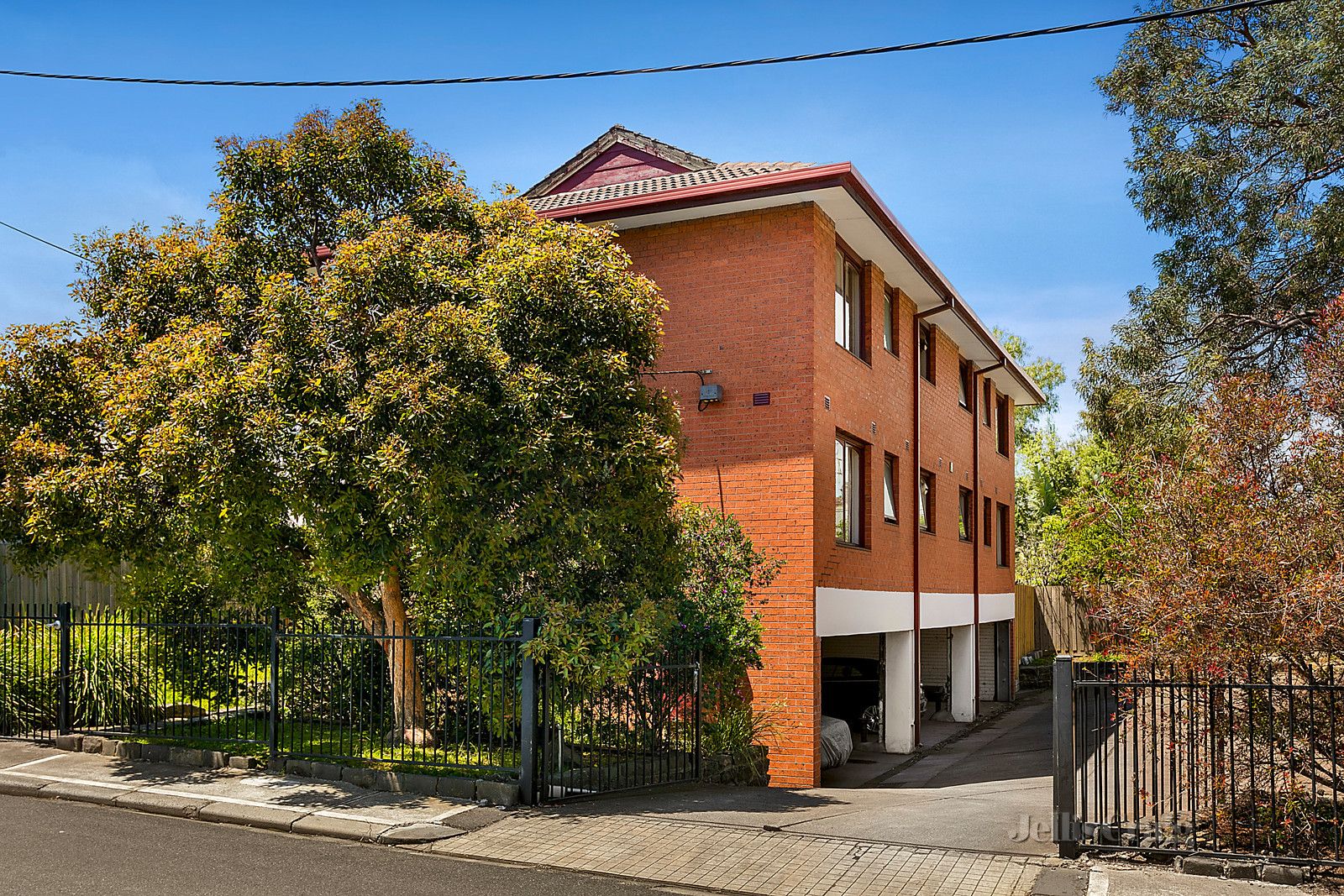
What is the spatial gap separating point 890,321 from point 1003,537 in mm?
12381

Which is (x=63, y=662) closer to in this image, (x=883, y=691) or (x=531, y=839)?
(x=531, y=839)

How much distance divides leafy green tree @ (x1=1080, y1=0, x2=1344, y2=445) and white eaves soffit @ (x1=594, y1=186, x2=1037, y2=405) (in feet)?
18.7

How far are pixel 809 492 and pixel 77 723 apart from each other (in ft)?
28.7

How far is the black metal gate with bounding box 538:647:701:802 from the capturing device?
421 inches

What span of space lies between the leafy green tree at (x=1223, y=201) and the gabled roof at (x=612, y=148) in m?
11.3

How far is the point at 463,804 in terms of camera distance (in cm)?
1015

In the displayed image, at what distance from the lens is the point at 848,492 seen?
17109 mm

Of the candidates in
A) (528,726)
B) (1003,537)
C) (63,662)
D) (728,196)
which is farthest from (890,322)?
(63,662)

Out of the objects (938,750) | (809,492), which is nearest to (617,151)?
(809,492)

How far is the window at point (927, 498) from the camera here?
69.4 feet

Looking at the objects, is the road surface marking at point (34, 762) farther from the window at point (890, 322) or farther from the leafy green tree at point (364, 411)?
the window at point (890, 322)

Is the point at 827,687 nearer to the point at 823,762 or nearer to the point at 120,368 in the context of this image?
the point at 823,762

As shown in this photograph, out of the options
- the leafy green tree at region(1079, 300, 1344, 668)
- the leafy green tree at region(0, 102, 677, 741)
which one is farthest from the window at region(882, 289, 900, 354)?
the leafy green tree at region(1079, 300, 1344, 668)

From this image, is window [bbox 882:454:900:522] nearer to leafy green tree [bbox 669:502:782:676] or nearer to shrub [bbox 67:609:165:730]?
leafy green tree [bbox 669:502:782:676]
